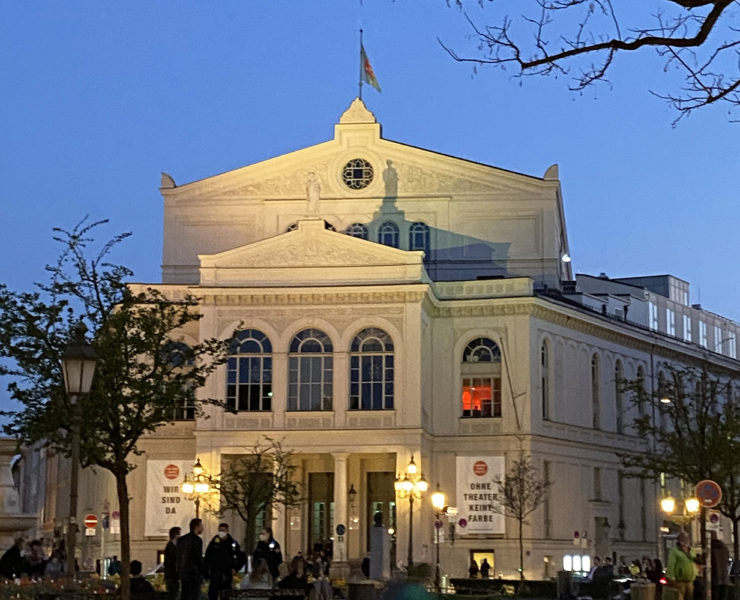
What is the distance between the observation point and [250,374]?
5797cm

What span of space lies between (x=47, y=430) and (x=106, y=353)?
2.15m

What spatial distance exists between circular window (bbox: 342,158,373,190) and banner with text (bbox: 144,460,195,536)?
16.1 meters

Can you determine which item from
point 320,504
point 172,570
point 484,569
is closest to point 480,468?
point 484,569

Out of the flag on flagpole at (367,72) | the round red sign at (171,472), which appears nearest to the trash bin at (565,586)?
the round red sign at (171,472)

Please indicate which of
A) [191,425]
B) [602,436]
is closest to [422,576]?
[191,425]

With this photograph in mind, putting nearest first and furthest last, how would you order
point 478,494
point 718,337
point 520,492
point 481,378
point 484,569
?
1. point 484,569
2. point 520,492
3. point 478,494
4. point 481,378
5. point 718,337

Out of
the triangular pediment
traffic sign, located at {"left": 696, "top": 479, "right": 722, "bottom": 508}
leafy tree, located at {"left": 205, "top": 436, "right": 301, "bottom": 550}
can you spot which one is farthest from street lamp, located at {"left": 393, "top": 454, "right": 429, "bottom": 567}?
traffic sign, located at {"left": 696, "top": 479, "right": 722, "bottom": 508}

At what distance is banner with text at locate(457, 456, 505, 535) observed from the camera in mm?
58594

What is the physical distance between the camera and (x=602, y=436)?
2601 inches

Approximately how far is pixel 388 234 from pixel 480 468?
12.9 metres

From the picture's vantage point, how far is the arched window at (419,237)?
66.2 metres

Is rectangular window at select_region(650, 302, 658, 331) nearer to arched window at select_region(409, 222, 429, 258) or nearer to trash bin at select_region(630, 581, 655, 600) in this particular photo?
arched window at select_region(409, 222, 429, 258)

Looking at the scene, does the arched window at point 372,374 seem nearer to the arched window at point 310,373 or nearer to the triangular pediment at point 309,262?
the arched window at point 310,373

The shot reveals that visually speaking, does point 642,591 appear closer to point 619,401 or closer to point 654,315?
point 619,401
